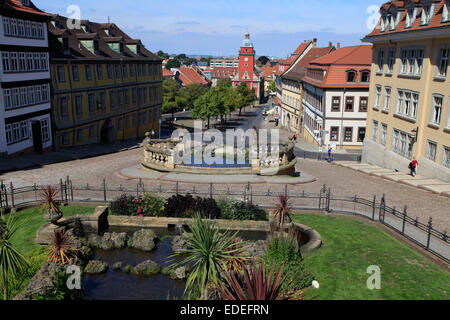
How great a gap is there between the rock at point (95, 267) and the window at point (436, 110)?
24.3 metres

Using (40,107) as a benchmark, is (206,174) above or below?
below

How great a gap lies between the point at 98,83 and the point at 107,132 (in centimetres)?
700

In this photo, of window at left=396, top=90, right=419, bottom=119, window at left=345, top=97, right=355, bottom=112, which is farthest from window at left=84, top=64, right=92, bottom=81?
window at left=396, top=90, right=419, bottom=119

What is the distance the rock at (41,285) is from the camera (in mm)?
10500

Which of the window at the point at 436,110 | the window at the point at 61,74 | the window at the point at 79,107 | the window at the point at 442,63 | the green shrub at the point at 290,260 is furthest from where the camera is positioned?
the window at the point at 79,107

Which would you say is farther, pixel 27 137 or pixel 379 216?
pixel 27 137

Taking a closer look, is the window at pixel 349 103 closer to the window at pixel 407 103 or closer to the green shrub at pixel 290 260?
the window at pixel 407 103

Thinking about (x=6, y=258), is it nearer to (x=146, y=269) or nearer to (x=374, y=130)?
(x=146, y=269)

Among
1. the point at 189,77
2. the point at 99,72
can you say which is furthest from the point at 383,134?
the point at 189,77

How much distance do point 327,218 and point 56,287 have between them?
37.6 feet

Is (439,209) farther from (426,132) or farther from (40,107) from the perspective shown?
(40,107)

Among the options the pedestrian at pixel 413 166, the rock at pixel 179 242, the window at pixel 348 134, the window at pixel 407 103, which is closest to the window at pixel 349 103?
the window at pixel 348 134

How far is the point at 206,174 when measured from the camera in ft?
85.9

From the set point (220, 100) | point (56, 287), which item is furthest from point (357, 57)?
point (56, 287)
